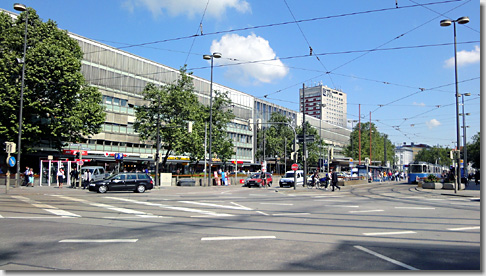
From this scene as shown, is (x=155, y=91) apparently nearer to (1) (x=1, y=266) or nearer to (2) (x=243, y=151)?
(1) (x=1, y=266)

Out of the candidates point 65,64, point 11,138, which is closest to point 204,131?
point 65,64

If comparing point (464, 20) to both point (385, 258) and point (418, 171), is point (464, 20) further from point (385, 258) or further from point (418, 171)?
point (418, 171)

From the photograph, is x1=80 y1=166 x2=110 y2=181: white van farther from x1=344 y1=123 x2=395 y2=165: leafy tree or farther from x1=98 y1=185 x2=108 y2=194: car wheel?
x1=344 y1=123 x2=395 y2=165: leafy tree

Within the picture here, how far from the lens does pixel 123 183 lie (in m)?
26.7

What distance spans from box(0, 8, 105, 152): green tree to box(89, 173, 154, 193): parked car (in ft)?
38.4

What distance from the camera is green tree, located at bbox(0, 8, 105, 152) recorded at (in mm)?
32906

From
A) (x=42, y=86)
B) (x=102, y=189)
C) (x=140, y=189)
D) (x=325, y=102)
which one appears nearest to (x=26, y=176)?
(x=42, y=86)

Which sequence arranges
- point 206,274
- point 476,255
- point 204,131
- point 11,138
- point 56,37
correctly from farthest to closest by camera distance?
point 204,131, point 56,37, point 11,138, point 476,255, point 206,274

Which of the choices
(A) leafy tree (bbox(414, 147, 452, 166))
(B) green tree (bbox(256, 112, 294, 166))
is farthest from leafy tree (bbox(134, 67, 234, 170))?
(A) leafy tree (bbox(414, 147, 452, 166))

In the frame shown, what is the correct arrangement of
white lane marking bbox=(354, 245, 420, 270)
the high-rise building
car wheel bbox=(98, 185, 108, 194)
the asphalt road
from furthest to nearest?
the high-rise building, car wheel bbox=(98, 185, 108, 194), the asphalt road, white lane marking bbox=(354, 245, 420, 270)

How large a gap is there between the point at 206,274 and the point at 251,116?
3121 inches

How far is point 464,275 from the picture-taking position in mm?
5500

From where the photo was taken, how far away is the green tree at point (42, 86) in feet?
108

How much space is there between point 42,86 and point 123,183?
14.8m
